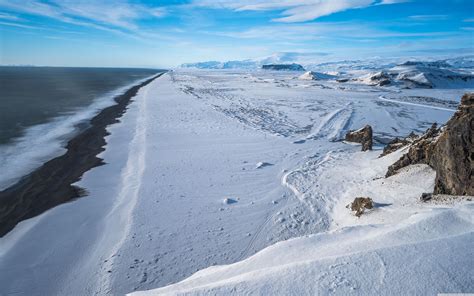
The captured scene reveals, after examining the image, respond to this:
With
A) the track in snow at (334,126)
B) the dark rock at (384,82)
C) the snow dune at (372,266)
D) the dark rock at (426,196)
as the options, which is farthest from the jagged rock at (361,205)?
the dark rock at (384,82)

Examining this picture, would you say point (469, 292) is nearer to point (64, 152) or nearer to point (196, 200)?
point (196, 200)

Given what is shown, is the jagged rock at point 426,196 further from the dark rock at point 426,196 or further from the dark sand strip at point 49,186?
the dark sand strip at point 49,186

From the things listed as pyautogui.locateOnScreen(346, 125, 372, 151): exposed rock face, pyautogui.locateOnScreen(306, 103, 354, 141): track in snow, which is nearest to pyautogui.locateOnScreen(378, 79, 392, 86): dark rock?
pyautogui.locateOnScreen(306, 103, 354, 141): track in snow

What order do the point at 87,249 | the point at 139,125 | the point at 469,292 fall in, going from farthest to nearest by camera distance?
the point at 139,125 → the point at 87,249 → the point at 469,292

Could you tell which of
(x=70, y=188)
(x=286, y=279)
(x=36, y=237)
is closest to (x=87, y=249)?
(x=36, y=237)

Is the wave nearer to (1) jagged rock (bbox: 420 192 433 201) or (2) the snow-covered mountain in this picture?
(1) jagged rock (bbox: 420 192 433 201)

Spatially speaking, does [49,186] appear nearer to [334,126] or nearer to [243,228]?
[243,228]

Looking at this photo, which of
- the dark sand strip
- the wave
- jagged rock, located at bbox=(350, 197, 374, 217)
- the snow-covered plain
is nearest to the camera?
the snow-covered plain
